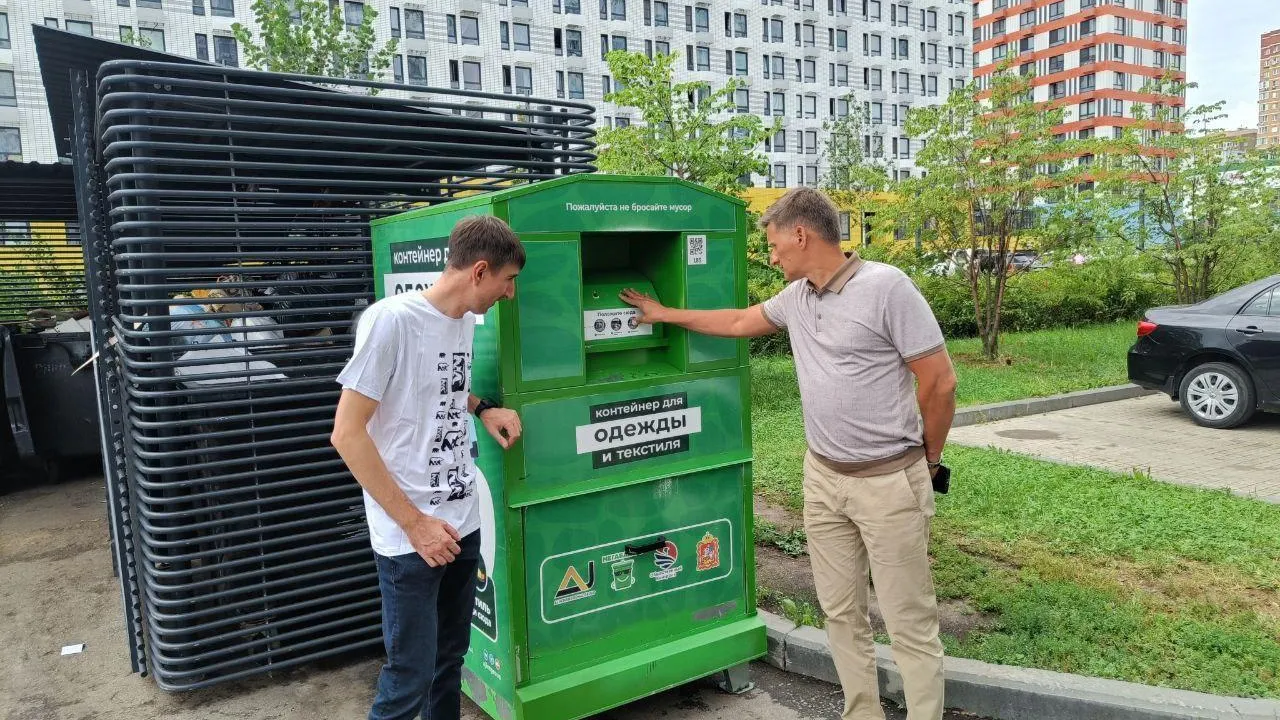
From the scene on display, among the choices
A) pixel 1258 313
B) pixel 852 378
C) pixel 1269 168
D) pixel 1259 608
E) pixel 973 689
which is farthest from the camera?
pixel 1269 168

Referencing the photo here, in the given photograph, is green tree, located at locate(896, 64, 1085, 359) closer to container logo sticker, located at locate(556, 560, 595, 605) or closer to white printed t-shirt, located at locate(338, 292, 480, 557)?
container logo sticker, located at locate(556, 560, 595, 605)

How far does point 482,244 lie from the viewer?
2.71 meters

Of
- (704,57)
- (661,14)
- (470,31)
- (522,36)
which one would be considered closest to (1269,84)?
(704,57)

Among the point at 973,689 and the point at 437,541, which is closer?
the point at 437,541

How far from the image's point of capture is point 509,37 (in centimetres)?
4878

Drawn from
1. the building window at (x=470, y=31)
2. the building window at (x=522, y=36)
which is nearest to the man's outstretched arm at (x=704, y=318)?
the building window at (x=470, y=31)

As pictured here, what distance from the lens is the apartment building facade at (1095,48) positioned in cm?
7112

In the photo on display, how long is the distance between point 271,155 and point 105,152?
0.66 metres

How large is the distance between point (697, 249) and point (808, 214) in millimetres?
729

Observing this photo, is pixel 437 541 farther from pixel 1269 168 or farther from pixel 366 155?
pixel 1269 168

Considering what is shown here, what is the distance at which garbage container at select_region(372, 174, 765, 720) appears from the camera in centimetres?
328

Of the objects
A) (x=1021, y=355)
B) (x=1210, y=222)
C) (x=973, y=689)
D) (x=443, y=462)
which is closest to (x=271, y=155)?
(x=443, y=462)

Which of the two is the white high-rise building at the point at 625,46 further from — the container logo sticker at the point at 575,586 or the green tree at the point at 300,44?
the container logo sticker at the point at 575,586

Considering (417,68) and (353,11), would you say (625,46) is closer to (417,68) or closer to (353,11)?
(417,68)
